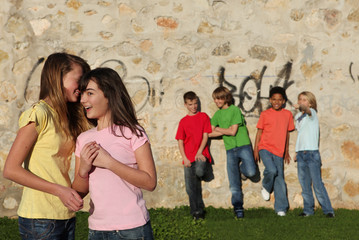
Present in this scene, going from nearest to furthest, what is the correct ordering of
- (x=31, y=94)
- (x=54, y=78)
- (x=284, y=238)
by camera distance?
1. (x=54, y=78)
2. (x=284, y=238)
3. (x=31, y=94)

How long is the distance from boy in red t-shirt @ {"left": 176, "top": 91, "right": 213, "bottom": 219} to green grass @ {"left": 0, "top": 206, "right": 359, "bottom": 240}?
40 centimetres

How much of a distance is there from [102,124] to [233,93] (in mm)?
4191

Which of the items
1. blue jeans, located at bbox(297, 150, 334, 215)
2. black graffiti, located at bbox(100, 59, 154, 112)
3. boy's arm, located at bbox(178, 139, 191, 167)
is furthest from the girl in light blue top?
black graffiti, located at bbox(100, 59, 154, 112)

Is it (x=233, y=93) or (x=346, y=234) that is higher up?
(x=233, y=93)

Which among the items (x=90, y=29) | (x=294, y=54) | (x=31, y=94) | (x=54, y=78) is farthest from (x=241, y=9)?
(x=54, y=78)

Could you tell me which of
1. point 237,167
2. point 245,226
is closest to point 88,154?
point 245,226

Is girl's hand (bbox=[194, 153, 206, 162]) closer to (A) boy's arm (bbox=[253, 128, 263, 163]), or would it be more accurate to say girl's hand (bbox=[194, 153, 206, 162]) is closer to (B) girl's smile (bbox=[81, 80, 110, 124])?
(A) boy's arm (bbox=[253, 128, 263, 163])

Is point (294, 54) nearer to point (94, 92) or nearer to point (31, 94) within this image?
point (31, 94)

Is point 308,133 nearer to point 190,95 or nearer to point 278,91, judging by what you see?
point 278,91

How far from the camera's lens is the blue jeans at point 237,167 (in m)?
6.17

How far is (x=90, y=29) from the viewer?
6.38 metres

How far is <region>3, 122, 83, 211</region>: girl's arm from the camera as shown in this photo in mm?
2207

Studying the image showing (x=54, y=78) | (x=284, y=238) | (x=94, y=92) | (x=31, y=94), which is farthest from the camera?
(x=31, y=94)

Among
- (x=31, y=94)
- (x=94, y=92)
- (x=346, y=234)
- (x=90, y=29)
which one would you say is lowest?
(x=346, y=234)
